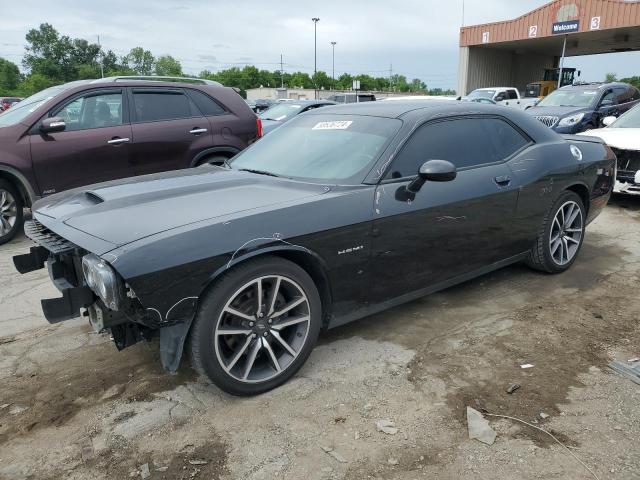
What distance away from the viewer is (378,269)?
319cm

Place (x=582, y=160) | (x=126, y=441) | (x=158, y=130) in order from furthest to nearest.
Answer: (x=158, y=130)
(x=582, y=160)
(x=126, y=441)

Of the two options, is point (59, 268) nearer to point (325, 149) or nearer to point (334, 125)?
point (325, 149)

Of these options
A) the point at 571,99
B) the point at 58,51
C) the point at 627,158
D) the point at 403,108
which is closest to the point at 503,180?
the point at 403,108

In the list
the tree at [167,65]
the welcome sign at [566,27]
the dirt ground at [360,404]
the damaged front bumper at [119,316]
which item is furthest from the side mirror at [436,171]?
the tree at [167,65]

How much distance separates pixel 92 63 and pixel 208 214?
11043 cm

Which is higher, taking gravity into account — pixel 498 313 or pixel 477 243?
pixel 477 243

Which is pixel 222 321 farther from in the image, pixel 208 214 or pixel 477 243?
pixel 477 243

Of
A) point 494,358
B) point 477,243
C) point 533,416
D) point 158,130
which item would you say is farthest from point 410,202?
point 158,130

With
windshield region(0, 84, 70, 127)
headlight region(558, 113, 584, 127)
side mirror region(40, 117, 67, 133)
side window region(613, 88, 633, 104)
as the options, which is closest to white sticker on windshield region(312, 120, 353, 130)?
side mirror region(40, 117, 67, 133)

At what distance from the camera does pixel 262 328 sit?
2.80 meters

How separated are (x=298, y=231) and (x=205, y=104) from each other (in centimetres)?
473

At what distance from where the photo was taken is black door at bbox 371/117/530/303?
10.6ft

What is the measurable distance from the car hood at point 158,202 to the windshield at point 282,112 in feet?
28.3

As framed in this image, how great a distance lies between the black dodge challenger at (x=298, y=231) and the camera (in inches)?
98.1
